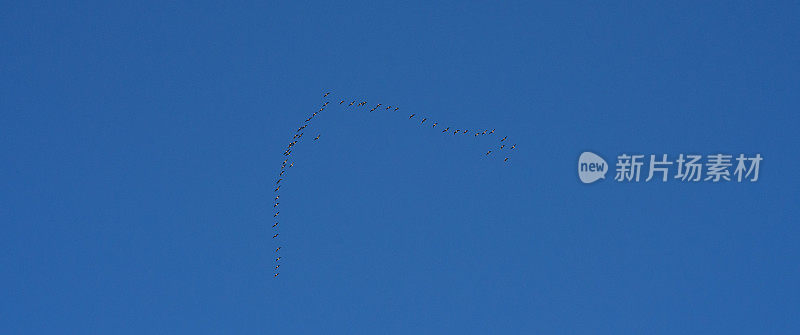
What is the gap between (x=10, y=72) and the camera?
1.23m

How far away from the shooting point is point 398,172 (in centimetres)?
123

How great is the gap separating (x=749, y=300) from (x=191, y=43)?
1163 millimetres

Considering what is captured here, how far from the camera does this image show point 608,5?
1196 millimetres

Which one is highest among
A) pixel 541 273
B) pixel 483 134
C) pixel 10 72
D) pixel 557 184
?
pixel 10 72

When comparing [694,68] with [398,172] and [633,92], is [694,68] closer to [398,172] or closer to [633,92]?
[633,92]

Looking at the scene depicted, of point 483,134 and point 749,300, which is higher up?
point 483,134

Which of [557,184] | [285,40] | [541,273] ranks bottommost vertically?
[541,273]

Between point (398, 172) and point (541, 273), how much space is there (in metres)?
0.34

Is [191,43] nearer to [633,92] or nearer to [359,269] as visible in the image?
[359,269]

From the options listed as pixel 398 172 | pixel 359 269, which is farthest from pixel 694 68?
pixel 359 269

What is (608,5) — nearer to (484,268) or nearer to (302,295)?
(484,268)

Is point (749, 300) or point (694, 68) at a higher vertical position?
point (694, 68)

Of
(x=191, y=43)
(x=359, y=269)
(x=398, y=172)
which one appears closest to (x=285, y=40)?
(x=191, y=43)

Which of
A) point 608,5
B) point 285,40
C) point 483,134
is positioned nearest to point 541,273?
point 483,134
